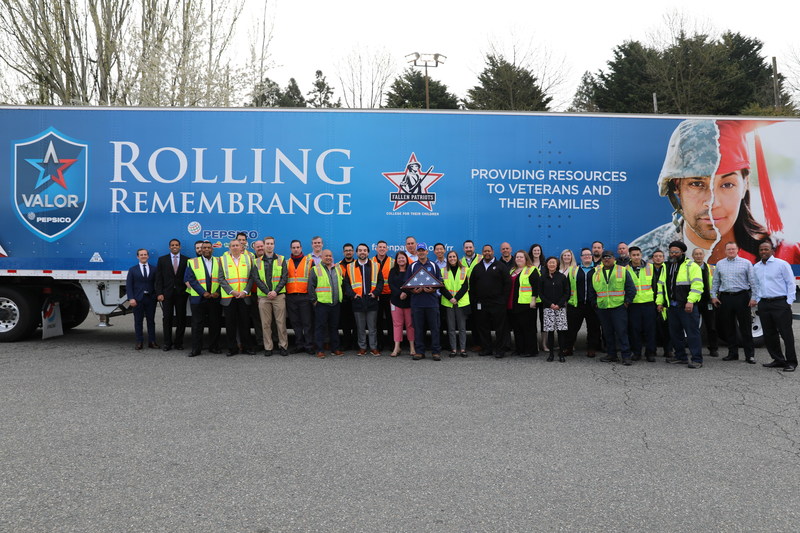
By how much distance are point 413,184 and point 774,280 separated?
501 centimetres

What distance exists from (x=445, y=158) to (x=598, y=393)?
163 inches

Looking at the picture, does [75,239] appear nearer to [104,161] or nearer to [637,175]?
[104,161]

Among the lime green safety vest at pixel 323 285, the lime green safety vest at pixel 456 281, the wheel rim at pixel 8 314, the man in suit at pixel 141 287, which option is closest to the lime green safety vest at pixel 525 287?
the lime green safety vest at pixel 456 281

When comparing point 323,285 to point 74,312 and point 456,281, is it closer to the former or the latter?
point 456,281

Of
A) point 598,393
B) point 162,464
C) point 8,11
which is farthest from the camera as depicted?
point 8,11

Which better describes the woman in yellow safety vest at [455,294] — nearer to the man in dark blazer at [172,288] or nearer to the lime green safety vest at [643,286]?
the lime green safety vest at [643,286]

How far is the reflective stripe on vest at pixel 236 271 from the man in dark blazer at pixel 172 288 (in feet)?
2.24

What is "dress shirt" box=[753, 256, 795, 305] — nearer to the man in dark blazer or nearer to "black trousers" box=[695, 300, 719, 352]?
"black trousers" box=[695, 300, 719, 352]

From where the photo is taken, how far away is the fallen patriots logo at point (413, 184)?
9141 mm

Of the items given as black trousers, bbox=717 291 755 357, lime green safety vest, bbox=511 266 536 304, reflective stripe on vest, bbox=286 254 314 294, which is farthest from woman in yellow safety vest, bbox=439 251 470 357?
black trousers, bbox=717 291 755 357

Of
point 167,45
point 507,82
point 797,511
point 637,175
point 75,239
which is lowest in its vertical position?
point 797,511

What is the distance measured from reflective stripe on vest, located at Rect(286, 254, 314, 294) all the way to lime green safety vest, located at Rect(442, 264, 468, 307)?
1.94 metres

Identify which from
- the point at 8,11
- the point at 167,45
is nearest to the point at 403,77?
the point at 167,45

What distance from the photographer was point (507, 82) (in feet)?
116
